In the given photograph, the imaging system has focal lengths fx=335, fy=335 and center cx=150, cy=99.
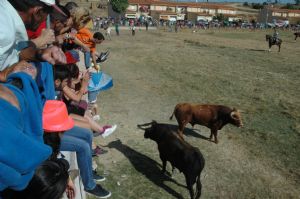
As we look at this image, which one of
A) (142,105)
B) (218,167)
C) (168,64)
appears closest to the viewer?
(218,167)

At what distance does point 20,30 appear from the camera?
9.78ft

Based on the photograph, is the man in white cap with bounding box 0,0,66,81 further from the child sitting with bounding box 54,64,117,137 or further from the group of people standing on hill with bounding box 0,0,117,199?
the child sitting with bounding box 54,64,117,137

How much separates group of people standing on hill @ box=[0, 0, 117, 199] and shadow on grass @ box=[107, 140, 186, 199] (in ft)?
3.61

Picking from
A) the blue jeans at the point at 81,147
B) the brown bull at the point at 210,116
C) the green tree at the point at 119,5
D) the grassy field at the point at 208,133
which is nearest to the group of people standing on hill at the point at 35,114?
the blue jeans at the point at 81,147

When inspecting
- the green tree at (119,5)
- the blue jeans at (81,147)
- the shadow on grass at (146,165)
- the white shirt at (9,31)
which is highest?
the green tree at (119,5)

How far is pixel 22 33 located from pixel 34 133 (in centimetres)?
127

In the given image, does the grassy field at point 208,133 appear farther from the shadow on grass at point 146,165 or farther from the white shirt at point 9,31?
the white shirt at point 9,31

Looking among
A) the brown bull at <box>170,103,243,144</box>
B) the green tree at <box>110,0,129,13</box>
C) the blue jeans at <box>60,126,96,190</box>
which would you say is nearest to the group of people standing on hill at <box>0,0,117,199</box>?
the blue jeans at <box>60,126,96,190</box>

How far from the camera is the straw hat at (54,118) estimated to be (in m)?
2.77

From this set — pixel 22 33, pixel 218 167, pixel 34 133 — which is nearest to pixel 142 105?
pixel 218 167

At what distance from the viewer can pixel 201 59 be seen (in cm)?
1858

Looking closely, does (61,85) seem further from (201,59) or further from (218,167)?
(201,59)

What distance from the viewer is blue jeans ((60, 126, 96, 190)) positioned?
13.8 feet

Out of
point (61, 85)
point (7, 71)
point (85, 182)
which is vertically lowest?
point (85, 182)
